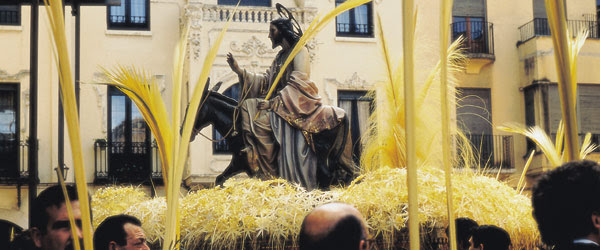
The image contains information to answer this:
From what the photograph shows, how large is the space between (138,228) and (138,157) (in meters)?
Result: 17.8

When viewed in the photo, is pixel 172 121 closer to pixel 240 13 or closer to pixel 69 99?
pixel 69 99

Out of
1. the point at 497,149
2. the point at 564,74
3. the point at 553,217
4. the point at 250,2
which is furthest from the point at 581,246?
the point at 497,149

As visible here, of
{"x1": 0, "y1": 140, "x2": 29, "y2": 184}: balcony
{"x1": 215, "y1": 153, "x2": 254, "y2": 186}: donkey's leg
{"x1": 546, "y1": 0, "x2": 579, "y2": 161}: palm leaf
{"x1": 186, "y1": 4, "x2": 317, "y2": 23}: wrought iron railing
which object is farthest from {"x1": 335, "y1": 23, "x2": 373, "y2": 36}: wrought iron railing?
{"x1": 546, "y1": 0, "x2": 579, "y2": 161}: palm leaf

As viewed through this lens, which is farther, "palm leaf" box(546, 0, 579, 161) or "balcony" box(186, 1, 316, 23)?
"balcony" box(186, 1, 316, 23)

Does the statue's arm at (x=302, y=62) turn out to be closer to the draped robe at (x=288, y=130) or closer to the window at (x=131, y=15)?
the draped robe at (x=288, y=130)

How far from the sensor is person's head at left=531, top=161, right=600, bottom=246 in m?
2.93

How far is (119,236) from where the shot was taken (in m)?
4.61

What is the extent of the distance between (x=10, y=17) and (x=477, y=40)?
12.6 m

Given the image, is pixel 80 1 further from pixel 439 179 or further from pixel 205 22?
pixel 205 22

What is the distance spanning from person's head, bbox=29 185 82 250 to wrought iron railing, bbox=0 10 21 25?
19696 millimetres

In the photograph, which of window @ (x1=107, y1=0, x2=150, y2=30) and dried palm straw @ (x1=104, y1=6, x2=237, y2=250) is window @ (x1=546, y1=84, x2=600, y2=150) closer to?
window @ (x1=107, y1=0, x2=150, y2=30)

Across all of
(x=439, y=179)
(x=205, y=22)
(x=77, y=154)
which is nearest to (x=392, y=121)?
(x=439, y=179)

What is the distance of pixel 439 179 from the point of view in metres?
7.01

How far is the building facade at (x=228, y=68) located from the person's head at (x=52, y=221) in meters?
16.7
